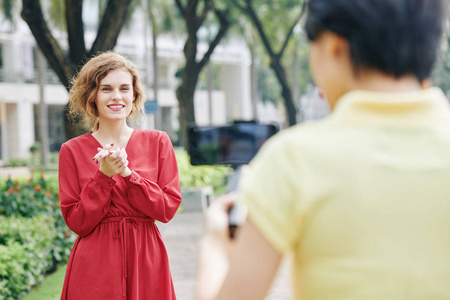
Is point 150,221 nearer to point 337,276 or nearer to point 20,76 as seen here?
point 337,276

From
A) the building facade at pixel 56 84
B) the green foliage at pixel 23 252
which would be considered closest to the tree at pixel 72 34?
the green foliage at pixel 23 252

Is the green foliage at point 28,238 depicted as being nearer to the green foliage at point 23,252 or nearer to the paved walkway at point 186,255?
the green foliage at point 23,252

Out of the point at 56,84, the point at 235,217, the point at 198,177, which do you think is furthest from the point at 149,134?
the point at 56,84

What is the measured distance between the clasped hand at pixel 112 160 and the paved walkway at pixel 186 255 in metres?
2.13

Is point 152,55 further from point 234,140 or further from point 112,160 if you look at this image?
point 234,140

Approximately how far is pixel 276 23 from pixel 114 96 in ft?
74.8

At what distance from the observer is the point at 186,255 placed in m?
9.21

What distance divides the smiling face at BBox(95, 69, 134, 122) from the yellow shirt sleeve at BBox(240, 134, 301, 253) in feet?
7.42

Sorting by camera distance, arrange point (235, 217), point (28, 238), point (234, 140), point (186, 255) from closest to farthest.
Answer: point (235, 217) → point (234, 140) → point (28, 238) → point (186, 255)

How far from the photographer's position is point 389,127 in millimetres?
1271

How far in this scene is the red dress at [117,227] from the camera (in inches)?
125

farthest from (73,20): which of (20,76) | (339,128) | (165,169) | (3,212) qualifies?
(20,76)

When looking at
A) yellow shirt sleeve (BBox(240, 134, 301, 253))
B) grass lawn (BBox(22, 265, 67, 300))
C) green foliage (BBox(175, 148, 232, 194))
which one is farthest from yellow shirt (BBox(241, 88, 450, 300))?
green foliage (BBox(175, 148, 232, 194))


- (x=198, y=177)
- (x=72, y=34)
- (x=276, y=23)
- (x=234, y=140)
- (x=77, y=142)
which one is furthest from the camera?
(x=276, y=23)
